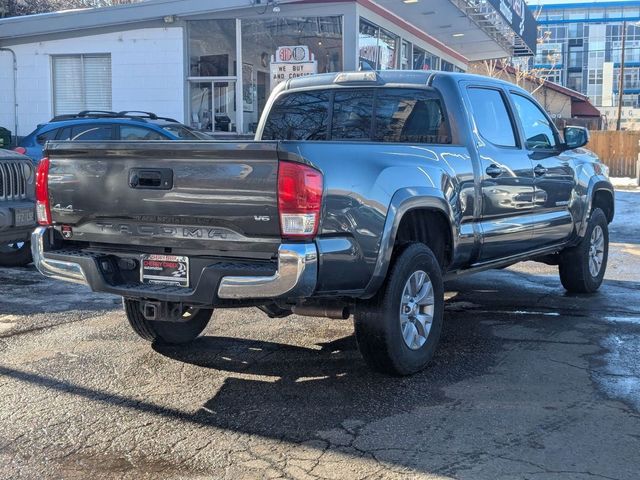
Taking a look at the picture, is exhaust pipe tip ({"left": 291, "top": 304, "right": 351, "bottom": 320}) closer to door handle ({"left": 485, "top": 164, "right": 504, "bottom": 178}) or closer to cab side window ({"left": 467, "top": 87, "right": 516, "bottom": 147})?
door handle ({"left": 485, "top": 164, "right": 504, "bottom": 178})

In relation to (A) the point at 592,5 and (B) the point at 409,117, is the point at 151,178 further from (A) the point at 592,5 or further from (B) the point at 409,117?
Answer: (A) the point at 592,5

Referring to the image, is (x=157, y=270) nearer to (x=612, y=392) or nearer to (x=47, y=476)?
(x=47, y=476)

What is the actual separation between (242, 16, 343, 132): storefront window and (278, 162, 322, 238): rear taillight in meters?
14.1

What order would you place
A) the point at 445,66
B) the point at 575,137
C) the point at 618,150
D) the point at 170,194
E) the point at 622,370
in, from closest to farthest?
the point at 170,194 < the point at 622,370 < the point at 575,137 < the point at 445,66 < the point at 618,150

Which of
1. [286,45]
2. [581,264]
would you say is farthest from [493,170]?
[286,45]

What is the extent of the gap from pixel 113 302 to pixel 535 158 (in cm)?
424

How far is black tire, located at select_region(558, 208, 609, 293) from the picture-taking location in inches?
298

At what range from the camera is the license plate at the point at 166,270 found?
14.5 feet

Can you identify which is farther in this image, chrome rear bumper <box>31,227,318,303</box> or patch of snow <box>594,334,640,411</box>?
patch of snow <box>594,334,640,411</box>

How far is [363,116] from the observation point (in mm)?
5984

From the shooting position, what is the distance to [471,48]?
30281mm

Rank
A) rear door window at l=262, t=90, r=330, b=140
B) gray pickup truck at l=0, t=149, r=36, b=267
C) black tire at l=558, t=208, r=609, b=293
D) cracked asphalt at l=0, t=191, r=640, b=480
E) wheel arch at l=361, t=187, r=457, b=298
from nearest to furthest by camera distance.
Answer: cracked asphalt at l=0, t=191, r=640, b=480 < wheel arch at l=361, t=187, r=457, b=298 < rear door window at l=262, t=90, r=330, b=140 < gray pickup truck at l=0, t=149, r=36, b=267 < black tire at l=558, t=208, r=609, b=293

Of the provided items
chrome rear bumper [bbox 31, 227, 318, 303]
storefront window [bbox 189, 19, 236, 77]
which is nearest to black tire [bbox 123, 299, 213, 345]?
chrome rear bumper [bbox 31, 227, 318, 303]

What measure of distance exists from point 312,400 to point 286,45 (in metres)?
15.5
